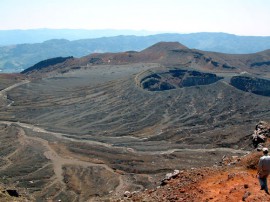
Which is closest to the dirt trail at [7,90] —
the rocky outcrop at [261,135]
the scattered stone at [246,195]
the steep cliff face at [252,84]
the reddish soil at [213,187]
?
the steep cliff face at [252,84]

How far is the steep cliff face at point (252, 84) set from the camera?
114m

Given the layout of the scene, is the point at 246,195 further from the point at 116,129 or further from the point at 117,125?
the point at 117,125

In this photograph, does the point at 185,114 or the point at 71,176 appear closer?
the point at 71,176

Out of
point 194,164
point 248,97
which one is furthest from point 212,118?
point 194,164

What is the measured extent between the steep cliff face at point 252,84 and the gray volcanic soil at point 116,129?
559 centimetres

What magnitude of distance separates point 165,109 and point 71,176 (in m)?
46.3

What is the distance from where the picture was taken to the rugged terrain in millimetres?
54531

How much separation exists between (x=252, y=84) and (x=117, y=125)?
166 ft

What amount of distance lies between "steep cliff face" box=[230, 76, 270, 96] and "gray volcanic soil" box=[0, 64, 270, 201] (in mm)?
5588

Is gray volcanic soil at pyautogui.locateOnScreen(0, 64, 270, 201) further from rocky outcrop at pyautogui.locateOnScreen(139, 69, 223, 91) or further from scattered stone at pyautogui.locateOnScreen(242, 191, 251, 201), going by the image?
scattered stone at pyautogui.locateOnScreen(242, 191, 251, 201)

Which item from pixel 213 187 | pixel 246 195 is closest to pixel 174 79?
pixel 213 187

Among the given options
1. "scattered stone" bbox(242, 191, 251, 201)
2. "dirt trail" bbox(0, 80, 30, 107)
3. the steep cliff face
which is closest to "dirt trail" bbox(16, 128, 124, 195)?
"scattered stone" bbox(242, 191, 251, 201)

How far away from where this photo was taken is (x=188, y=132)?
79.8m

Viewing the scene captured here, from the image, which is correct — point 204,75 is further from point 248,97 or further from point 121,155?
point 121,155
